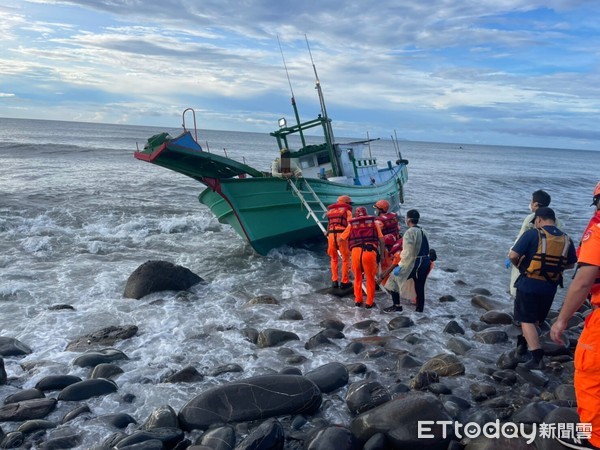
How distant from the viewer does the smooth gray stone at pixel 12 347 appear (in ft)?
22.8

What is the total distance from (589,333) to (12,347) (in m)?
7.41

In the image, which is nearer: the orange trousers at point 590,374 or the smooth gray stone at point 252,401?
the orange trousers at point 590,374

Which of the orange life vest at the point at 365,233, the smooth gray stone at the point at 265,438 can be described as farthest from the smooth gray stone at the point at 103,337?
the orange life vest at the point at 365,233

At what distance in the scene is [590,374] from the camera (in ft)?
11.8

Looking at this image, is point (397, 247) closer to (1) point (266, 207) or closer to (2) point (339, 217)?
(2) point (339, 217)

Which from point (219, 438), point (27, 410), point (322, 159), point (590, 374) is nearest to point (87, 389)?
point (27, 410)

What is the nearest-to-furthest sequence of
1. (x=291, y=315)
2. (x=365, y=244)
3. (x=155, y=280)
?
(x=291, y=315) < (x=365, y=244) < (x=155, y=280)

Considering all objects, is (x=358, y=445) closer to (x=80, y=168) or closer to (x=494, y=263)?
(x=494, y=263)

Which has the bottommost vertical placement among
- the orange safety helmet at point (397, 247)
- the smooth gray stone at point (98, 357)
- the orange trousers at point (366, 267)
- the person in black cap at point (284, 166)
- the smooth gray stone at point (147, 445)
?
the smooth gray stone at point (98, 357)

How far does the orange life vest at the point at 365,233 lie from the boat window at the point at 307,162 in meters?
7.11

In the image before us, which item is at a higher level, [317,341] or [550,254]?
[550,254]

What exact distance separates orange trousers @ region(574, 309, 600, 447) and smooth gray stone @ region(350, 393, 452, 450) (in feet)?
4.37

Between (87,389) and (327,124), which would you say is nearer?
(87,389)

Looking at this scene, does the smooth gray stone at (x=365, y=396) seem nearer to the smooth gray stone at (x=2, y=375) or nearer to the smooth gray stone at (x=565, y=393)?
the smooth gray stone at (x=565, y=393)
